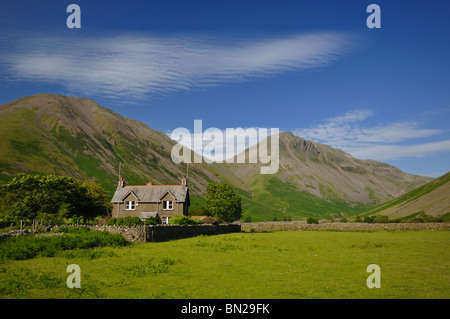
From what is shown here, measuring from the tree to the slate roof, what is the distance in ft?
35.2

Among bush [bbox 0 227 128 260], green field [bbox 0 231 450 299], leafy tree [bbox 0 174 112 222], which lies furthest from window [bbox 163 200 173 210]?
green field [bbox 0 231 450 299]

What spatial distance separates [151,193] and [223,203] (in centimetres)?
2044

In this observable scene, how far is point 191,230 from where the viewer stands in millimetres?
58812

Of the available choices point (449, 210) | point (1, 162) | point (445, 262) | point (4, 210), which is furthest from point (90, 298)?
point (1, 162)

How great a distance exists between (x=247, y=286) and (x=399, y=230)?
8399cm

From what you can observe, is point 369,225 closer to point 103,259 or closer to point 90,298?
point 103,259

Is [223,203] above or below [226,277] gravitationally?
above

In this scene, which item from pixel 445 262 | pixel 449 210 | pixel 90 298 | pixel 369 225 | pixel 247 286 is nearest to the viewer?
pixel 90 298

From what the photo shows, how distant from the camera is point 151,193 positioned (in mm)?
86938

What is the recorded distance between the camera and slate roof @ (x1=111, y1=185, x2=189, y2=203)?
85.4 m

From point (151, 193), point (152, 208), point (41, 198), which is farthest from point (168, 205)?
point (41, 198)

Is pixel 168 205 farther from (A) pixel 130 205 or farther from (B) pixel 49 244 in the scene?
(B) pixel 49 244

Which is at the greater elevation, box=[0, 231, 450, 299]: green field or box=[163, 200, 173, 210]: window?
box=[163, 200, 173, 210]: window

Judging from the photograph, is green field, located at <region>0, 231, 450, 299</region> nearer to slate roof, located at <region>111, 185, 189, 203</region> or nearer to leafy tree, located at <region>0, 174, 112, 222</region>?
leafy tree, located at <region>0, 174, 112, 222</region>
